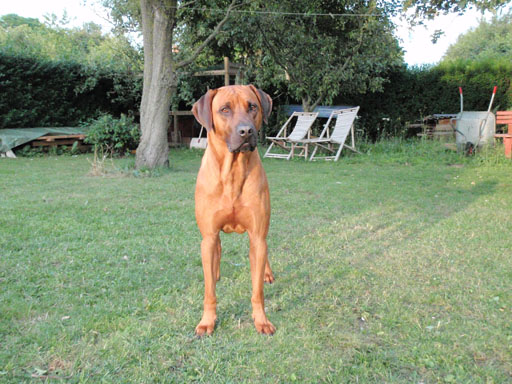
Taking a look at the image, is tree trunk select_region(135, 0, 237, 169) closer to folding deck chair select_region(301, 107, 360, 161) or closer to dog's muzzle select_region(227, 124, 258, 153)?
folding deck chair select_region(301, 107, 360, 161)

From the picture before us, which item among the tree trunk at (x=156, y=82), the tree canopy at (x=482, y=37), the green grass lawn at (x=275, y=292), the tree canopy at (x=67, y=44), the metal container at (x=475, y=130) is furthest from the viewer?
the tree canopy at (x=482, y=37)

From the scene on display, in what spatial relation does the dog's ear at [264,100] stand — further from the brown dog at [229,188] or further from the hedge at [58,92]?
the hedge at [58,92]

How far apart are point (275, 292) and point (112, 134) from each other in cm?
984

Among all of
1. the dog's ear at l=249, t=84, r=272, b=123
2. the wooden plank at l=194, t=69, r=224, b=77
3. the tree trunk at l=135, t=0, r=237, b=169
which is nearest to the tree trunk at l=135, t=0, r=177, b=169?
the tree trunk at l=135, t=0, r=237, b=169

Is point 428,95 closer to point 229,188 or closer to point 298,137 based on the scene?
point 298,137

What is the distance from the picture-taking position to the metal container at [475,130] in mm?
10125

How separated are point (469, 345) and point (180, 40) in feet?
45.8

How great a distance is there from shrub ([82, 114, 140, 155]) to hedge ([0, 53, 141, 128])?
101 inches

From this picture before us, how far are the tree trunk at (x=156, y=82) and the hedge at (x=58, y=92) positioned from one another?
581 cm

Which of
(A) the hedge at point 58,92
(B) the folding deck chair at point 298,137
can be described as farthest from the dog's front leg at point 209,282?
(A) the hedge at point 58,92

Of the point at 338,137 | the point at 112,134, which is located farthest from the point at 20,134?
the point at 338,137

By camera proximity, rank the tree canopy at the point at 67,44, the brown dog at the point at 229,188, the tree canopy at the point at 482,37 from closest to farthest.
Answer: the brown dog at the point at 229,188
the tree canopy at the point at 67,44
the tree canopy at the point at 482,37

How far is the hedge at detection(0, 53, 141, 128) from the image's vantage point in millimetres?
12180

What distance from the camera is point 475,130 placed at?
1026cm
